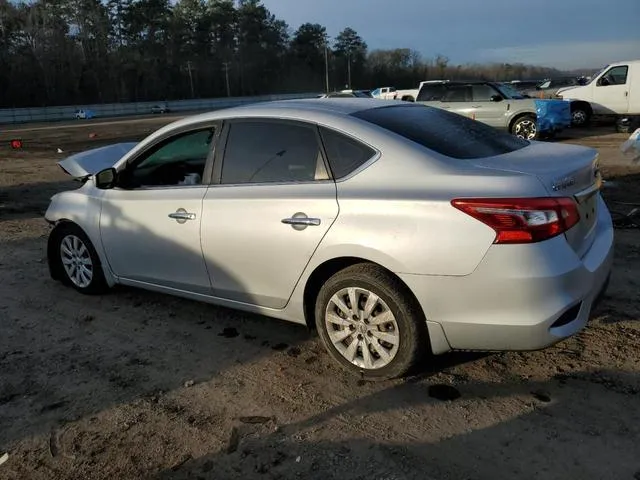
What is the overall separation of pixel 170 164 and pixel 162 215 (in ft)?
2.09

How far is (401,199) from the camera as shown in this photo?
10.6ft

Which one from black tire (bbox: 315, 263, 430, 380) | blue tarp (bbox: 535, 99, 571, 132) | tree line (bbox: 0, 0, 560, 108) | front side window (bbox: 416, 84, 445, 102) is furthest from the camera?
tree line (bbox: 0, 0, 560, 108)

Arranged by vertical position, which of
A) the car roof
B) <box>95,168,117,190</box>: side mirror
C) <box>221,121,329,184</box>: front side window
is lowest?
<box>95,168,117,190</box>: side mirror

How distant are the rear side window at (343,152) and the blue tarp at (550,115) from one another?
13.8 meters

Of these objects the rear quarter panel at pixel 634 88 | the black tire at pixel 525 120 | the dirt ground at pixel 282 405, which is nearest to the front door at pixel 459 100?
the black tire at pixel 525 120

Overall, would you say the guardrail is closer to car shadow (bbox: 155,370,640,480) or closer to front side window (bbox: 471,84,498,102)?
front side window (bbox: 471,84,498,102)

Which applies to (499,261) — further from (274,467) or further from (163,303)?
Answer: (163,303)

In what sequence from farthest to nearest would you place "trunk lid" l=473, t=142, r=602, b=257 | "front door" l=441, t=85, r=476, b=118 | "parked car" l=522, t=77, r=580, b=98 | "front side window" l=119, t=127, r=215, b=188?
"parked car" l=522, t=77, r=580, b=98, "front door" l=441, t=85, r=476, b=118, "front side window" l=119, t=127, r=215, b=188, "trunk lid" l=473, t=142, r=602, b=257

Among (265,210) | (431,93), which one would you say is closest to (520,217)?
(265,210)

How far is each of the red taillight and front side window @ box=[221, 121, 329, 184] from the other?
40.3 inches

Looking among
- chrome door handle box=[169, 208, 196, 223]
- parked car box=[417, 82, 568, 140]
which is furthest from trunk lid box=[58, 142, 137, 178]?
parked car box=[417, 82, 568, 140]

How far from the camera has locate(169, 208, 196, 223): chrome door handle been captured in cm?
417

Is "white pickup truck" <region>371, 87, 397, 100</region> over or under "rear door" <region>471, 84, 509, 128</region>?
under

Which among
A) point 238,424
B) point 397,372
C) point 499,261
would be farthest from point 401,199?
point 238,424
